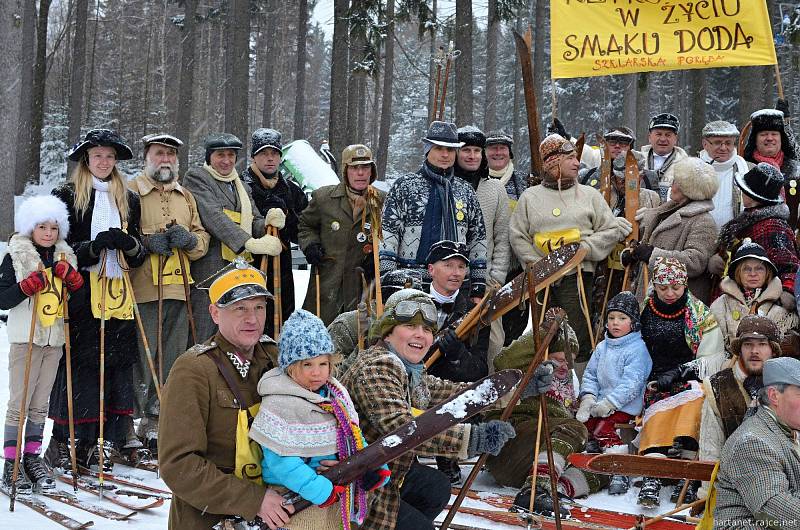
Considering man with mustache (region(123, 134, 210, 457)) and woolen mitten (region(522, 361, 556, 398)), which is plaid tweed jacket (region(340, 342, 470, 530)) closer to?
woolen mitten (region(522, 361, 556, 398))

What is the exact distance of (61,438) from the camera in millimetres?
5500

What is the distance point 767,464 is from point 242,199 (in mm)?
4153

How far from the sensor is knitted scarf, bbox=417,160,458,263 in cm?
588

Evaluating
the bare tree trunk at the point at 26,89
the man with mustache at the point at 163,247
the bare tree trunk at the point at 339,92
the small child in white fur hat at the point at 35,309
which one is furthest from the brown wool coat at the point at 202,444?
the bare tree trunk at the point at 26,89

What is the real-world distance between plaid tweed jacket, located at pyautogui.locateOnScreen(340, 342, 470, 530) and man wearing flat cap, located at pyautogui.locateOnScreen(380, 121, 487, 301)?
2249 millimetres

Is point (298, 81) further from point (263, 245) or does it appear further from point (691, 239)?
point (691, 239)

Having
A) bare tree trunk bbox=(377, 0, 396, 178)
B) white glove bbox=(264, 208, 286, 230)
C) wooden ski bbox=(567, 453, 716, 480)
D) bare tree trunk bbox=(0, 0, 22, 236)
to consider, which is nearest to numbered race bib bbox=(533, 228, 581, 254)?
white glove bbox=(264, 208, 286, 230)

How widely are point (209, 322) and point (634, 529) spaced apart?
331 cm

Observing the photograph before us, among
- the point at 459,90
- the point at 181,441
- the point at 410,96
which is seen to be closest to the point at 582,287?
the point at 181,441

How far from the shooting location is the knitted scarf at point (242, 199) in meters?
6.40

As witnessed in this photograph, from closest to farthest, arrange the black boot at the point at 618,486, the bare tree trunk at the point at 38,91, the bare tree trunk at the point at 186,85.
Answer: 1. the black boot at the point at 618,486
2. the bare tree trunk at the point at 186,85
3. the bare tree trunk at the point at 38,91

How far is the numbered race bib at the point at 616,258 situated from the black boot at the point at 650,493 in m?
2.01

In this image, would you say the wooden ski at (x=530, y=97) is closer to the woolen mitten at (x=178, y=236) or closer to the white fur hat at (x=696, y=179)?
the white fur hat at (x=696, y=179)

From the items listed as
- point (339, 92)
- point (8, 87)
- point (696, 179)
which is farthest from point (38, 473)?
point (339, 92)
